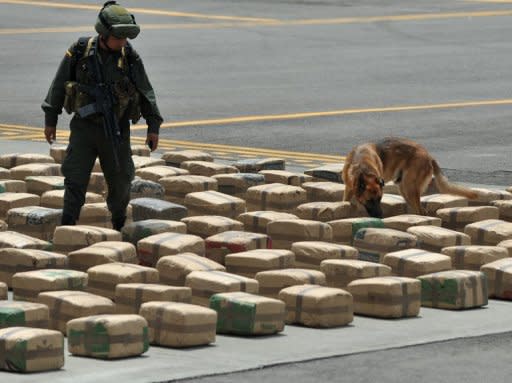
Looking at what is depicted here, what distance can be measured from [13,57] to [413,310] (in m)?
20.3

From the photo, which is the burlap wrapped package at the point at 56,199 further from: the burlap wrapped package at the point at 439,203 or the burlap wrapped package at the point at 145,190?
the burlap wrapped package at the point at 439,203

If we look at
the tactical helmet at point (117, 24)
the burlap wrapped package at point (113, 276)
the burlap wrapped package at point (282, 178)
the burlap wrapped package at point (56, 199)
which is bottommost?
the burlap wrapped package at point (113, 276)

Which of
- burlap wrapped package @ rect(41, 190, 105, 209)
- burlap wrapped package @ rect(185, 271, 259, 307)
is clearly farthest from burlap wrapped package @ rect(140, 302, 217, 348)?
burlap wrapped package @ rect(41, 190, 105, 209)

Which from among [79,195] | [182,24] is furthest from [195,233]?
[182,24]

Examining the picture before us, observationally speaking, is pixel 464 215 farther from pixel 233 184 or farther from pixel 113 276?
pixel 113 276

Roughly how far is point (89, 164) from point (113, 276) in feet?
8.07

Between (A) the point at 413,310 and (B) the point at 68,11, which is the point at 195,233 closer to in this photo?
(A) the point at 413,310

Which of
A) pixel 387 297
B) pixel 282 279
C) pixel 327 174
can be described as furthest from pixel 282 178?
pixel 387 297

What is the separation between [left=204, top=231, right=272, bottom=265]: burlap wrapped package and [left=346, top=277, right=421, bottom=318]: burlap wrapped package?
139cm

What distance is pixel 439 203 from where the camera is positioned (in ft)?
51.8

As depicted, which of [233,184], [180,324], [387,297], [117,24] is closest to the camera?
[180,324]

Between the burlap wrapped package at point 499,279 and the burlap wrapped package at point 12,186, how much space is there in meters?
4.84

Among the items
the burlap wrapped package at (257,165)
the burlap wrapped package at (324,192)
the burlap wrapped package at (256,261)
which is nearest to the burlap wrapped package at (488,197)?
the burlap wrapped package at (324,192)

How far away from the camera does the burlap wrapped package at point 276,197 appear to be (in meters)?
15.8
